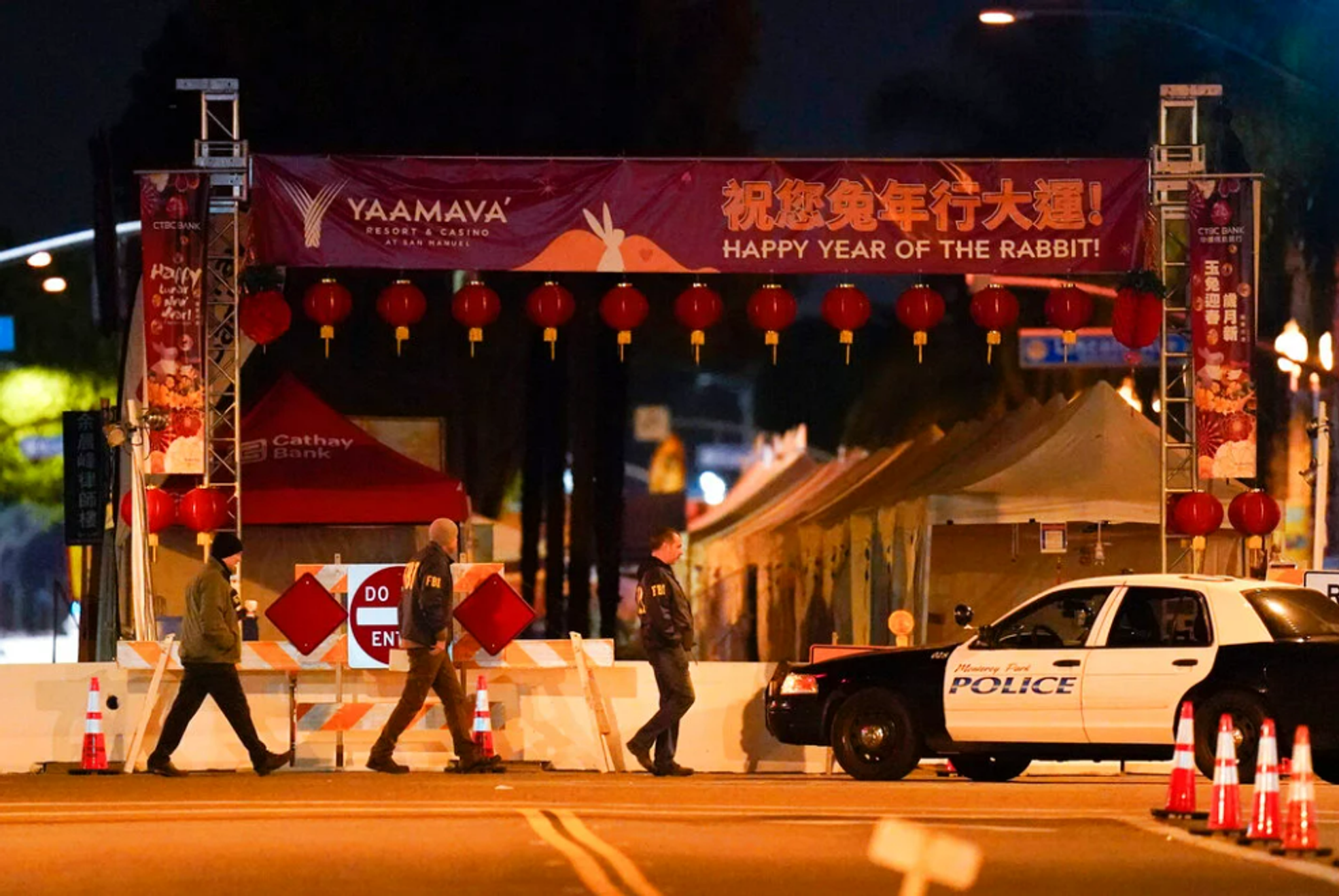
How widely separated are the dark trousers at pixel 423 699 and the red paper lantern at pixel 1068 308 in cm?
774

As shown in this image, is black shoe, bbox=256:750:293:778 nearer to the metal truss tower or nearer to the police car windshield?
the metal truss tower

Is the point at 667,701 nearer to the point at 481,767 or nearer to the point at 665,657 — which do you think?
the point at 665,657

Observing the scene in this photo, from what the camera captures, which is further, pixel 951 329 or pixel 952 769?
pixel 951 329

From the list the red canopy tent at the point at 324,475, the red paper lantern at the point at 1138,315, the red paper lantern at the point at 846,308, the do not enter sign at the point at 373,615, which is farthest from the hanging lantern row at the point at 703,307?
the do not enter sign at the point at 373,615

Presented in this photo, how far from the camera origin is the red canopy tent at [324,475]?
2812 cm

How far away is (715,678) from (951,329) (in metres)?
15.4

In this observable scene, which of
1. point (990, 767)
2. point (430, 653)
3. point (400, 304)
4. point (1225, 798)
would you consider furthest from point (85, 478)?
point (1225, 798)

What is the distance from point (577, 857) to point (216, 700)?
7406 millimetres

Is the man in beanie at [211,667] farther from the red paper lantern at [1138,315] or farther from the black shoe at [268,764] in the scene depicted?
the red paper lantern at [1138,315]

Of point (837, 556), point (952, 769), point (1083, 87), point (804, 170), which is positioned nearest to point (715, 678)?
point (952, 769)

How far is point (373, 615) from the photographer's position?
20.9m

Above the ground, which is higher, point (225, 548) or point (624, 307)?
point (624, 307)

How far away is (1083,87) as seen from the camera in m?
38.0

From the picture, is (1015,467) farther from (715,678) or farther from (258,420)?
(258,420)
